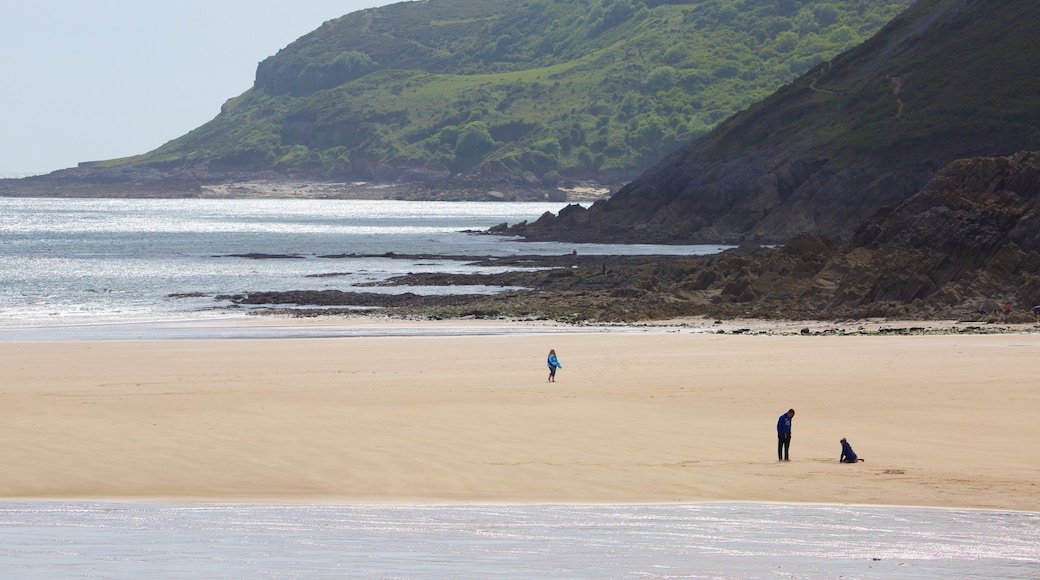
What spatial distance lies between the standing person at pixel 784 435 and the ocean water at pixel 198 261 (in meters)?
32.6

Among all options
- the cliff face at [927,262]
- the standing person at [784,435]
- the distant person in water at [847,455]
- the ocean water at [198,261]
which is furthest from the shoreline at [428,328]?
the distant person in water at [847,455]

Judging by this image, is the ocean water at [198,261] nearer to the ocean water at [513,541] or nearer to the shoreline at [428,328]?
the shoreline at [428,328]

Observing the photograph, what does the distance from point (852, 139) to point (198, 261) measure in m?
51.1

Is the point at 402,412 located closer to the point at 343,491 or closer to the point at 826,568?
the point at 343,491

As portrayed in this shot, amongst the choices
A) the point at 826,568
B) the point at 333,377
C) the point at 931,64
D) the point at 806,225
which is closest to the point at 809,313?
the point at 333,377

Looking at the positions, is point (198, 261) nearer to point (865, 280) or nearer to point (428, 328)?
point (428, 328)

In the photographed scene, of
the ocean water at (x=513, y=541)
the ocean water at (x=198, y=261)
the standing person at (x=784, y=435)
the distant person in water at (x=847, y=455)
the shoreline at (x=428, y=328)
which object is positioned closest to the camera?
the ocean water at (x=513, y=541)

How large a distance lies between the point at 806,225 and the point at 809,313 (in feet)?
167

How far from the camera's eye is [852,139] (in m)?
94.3

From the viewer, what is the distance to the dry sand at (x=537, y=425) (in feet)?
53.0

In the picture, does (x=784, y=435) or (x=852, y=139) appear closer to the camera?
(x=784, y=435)

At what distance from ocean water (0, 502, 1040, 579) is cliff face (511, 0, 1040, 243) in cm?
6598

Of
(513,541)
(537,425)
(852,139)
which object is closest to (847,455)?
(537,425)

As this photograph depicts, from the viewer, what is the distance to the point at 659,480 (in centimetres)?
1645
